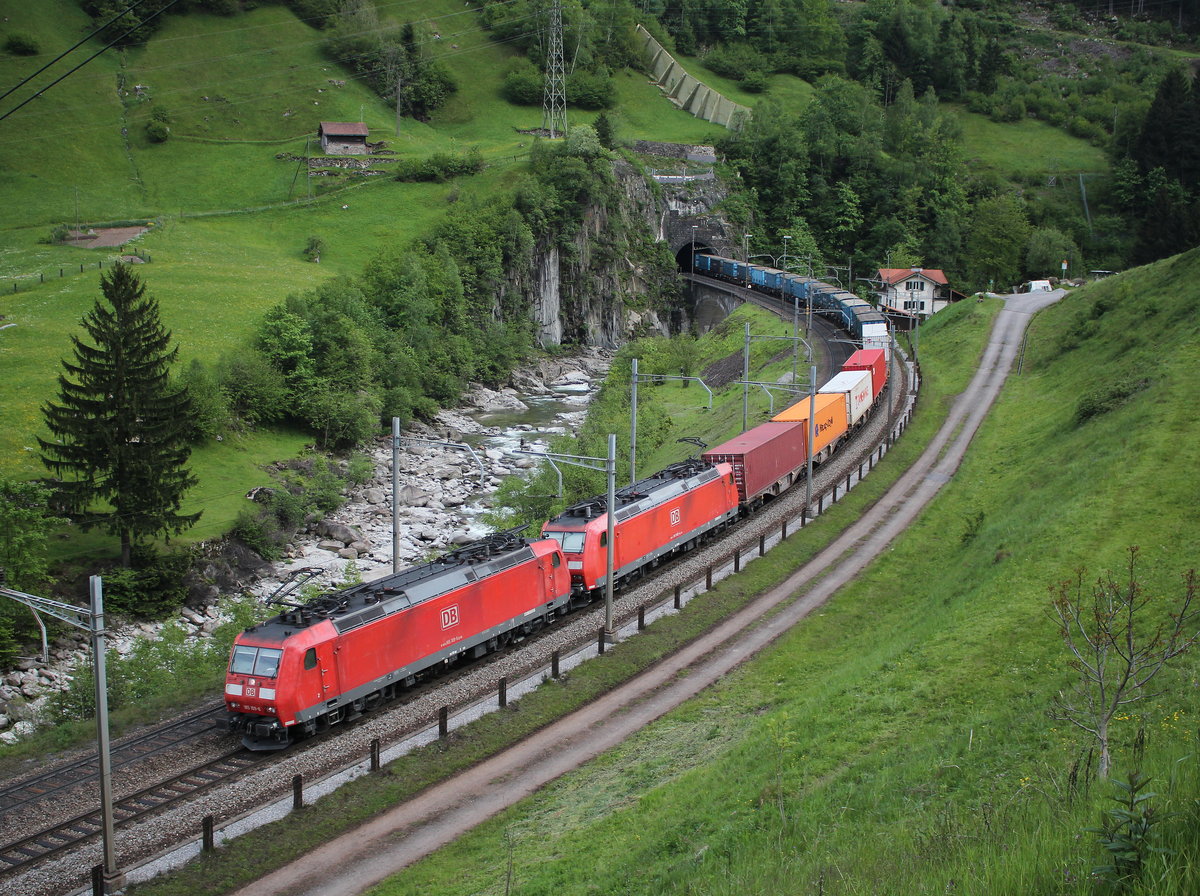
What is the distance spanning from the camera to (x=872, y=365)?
197 ft

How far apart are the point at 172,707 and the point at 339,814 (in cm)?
841

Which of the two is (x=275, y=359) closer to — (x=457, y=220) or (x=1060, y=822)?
(x=457, y=220)

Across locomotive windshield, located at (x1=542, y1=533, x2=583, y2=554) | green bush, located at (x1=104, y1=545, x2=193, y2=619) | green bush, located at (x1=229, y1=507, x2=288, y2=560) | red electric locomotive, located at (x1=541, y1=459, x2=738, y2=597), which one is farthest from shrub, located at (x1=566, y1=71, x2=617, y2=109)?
locomotive windshield, located at (x1=542, y1=533, x2=583, y2=554)

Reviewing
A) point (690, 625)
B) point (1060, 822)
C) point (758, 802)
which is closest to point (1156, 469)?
point (690, 625)

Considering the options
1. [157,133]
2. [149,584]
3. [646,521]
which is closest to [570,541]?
[646,521]

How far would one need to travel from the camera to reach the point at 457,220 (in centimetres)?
9294

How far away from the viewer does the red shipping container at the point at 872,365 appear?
59.9 metres

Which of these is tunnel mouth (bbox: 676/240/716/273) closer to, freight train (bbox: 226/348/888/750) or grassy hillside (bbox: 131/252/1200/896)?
freight train (bbox: 226/348/888/750)

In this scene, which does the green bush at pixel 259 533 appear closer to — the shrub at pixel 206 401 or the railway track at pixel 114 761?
the shrub at pixel 206 401

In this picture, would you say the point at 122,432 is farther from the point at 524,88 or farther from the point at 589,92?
the point at 589,92

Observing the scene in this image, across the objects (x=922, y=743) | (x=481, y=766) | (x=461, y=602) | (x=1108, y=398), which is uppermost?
(x=922, y=743)

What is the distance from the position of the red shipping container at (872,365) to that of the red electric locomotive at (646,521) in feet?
69.7

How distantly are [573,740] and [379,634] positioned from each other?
237 inches

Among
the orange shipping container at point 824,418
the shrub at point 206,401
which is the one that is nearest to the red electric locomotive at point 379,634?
the orange shipping container at point 824,418
